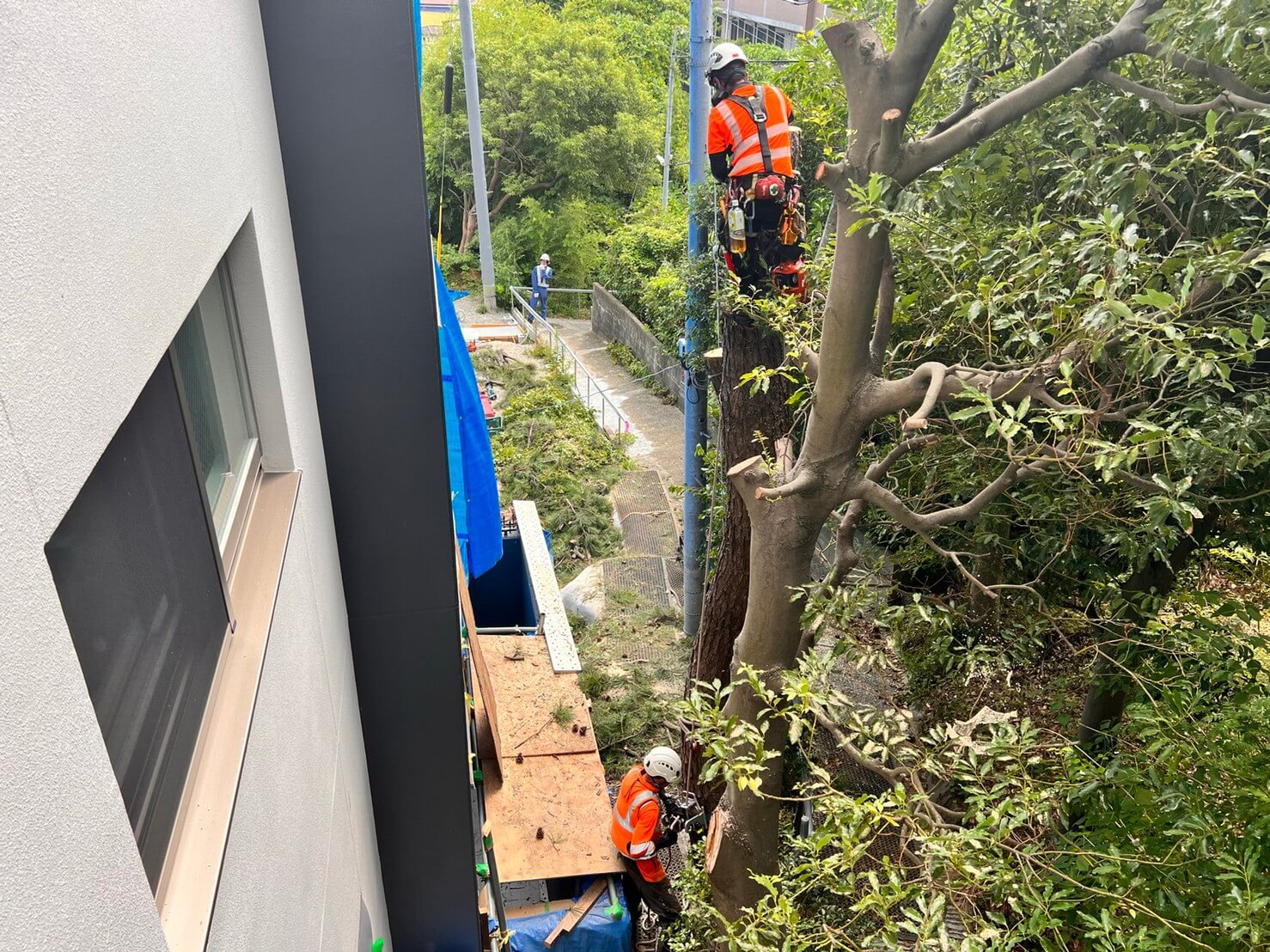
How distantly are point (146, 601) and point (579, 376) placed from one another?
16.5m

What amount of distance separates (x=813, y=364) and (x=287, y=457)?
7.96 feet

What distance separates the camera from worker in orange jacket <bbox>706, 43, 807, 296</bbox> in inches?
228

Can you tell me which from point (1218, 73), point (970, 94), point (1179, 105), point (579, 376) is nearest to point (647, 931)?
point (970, 94)

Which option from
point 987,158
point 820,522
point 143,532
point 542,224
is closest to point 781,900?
point 820,522

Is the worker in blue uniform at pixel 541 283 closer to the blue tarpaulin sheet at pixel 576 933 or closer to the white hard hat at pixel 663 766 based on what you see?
the white hard hat at pixel 663 766

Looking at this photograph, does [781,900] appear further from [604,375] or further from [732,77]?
[604,375]

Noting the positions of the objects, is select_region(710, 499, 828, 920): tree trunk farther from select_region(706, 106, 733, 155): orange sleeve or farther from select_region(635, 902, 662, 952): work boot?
select_region(706, 106, 733, 155): orange sleeve

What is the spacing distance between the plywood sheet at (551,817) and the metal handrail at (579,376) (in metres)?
8.09

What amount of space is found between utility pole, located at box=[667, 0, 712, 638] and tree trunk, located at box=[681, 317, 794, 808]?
1.36 meters

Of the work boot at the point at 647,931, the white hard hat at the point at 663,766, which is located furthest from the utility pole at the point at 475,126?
the work boot at the point at 647,931

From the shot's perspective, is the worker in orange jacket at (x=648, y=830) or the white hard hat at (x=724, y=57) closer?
the white hard hat at (x=724, y=57)

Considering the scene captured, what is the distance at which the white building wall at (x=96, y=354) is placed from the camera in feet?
3.31

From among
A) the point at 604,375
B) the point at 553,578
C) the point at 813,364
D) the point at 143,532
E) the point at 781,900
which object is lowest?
the point at 604,375

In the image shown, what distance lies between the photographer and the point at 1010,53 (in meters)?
4.14
